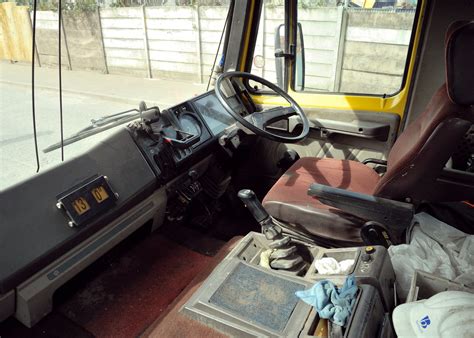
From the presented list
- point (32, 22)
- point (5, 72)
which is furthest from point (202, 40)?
point (32, 22)

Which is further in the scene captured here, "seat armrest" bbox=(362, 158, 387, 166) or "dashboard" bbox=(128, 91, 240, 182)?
"seat armrest" bbox=(362, 158, 387, 166)

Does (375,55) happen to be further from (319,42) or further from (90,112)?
(90,112)

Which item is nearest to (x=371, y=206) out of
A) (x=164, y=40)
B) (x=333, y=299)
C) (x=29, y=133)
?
(x=333, y=299)

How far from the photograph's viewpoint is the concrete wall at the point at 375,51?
1983 millimetres

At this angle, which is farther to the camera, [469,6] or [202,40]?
[202,40]

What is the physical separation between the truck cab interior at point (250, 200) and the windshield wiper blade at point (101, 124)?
0.04 meters

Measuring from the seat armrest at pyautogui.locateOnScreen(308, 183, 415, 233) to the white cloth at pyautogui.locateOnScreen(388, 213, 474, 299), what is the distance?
0.26ft

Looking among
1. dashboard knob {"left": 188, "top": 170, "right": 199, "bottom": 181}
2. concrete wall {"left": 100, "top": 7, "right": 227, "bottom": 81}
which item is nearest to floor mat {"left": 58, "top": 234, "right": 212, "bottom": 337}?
dashboard knob {"left": 188, "top": 170, "right": 199, "bottom": 181}

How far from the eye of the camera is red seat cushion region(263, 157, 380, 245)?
1.55m

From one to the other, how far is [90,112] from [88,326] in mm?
880

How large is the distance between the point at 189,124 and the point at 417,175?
1087 mm

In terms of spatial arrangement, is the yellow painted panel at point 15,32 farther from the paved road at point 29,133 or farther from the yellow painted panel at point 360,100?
the yellow painted panel at point 360,100

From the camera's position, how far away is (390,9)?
1953 millimetres

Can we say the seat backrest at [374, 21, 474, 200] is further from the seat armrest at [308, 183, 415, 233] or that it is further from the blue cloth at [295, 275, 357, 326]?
the blue cloth at [295, 275, 357, 326]
